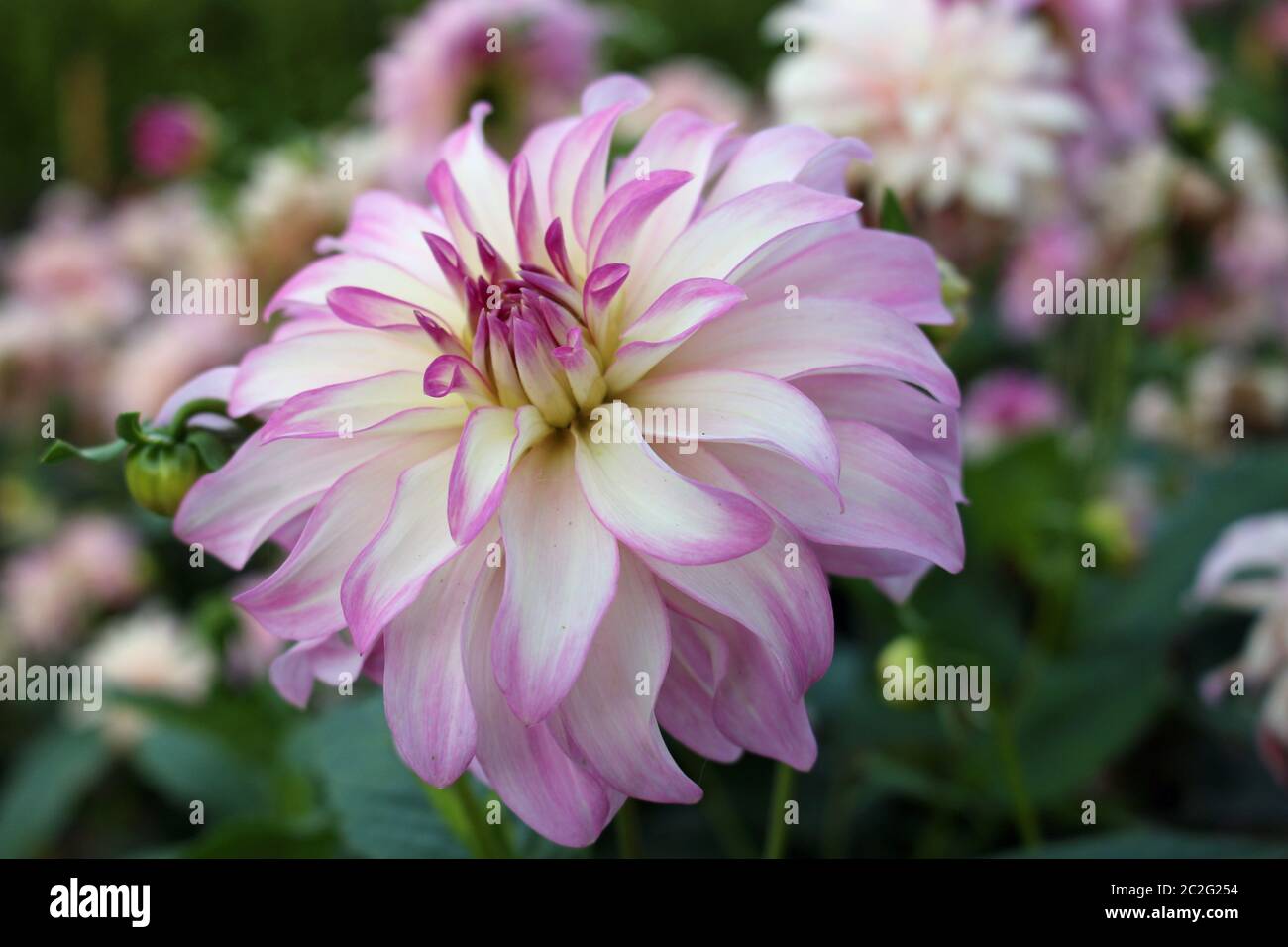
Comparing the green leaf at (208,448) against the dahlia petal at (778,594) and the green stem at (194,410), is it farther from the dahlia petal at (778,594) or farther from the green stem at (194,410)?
the dahlia petal at (778,594)

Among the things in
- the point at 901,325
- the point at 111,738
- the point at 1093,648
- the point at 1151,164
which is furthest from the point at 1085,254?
the point at 111,738

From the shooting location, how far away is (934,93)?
774 millimetres

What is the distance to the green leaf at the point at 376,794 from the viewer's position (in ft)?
1.84

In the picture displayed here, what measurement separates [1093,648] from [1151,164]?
1.41 feet

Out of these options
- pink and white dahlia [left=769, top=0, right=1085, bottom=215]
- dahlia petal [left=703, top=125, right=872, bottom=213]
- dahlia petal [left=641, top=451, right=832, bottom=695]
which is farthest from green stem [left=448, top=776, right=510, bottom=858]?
pink and white dahlia [left=769, top=0, right=1085, bottom=215]

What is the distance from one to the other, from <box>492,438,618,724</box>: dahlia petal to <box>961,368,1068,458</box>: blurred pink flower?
0.76 meters

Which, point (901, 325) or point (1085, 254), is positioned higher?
point (1085, 254)

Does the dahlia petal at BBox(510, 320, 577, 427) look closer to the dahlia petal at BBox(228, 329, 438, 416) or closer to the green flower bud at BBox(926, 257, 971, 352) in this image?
the dahlia petal at BBox(228, 329, 438, 416)

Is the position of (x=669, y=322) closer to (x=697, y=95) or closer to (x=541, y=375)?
(x=541, y=375)

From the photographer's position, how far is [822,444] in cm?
36

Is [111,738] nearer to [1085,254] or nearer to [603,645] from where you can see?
[603,645]

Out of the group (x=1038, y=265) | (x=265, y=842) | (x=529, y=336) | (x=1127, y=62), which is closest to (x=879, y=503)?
(x=529, y=336)

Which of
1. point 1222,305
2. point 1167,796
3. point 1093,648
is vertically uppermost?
point 1222,305

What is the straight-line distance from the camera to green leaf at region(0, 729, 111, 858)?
3.36ft
